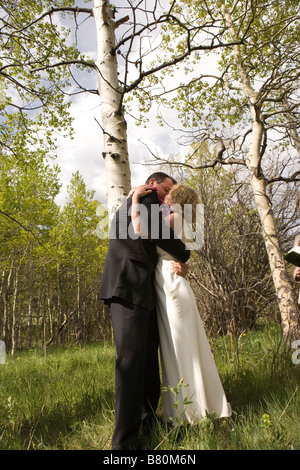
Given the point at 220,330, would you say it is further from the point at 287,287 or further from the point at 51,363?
the point at 51,363

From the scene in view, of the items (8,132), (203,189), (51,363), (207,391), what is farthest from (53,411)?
(8,132)

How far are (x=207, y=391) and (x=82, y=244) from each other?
13.3 meters

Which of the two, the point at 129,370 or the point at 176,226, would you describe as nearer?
the point at 129,370

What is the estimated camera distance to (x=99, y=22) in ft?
11.1

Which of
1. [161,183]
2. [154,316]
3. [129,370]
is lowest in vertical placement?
[129,370]

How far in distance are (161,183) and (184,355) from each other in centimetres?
127

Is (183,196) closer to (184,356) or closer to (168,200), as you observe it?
(168,200)

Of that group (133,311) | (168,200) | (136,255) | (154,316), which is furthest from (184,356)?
(168,200)

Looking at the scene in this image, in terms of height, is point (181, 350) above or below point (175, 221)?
below

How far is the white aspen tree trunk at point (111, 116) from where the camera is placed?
9.30ft

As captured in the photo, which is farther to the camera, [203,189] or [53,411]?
[203,189]

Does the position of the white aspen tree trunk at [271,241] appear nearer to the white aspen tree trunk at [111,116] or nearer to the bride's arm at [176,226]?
the white aspen tree trunk at [111,116]

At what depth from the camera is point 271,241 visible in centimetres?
523
